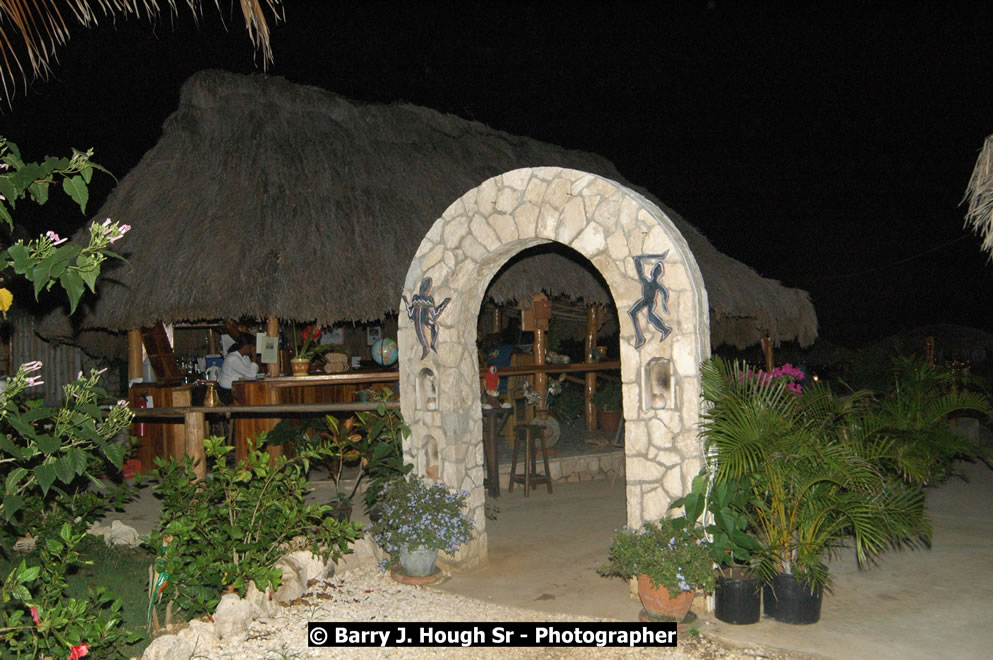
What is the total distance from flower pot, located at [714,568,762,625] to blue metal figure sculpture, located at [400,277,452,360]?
3037mm

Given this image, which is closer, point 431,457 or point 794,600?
point 794,600

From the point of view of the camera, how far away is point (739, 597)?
5.34m

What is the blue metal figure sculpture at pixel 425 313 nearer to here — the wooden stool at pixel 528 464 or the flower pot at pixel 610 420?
the wooden stool at pixel 528 464

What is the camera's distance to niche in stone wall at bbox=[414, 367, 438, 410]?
699cm

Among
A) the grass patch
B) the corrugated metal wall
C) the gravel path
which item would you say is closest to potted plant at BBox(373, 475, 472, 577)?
the gravel path

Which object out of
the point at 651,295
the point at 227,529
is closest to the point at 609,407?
the point at 651,295

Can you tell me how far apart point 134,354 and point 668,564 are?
324 inches

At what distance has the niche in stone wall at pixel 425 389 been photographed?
22.9 feet

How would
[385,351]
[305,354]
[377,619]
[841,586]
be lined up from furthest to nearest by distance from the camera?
1. [385,351]
2. [305,354]
3. [841,586]
4. [377,619]

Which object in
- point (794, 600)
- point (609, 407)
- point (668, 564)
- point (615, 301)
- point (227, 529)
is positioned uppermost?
point (615, 301)

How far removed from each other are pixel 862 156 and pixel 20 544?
73.7 ft

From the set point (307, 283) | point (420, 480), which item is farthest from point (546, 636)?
point (307, 283)

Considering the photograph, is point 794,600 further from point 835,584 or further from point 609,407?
point 609,407

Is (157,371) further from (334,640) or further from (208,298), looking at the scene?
(334,640)
